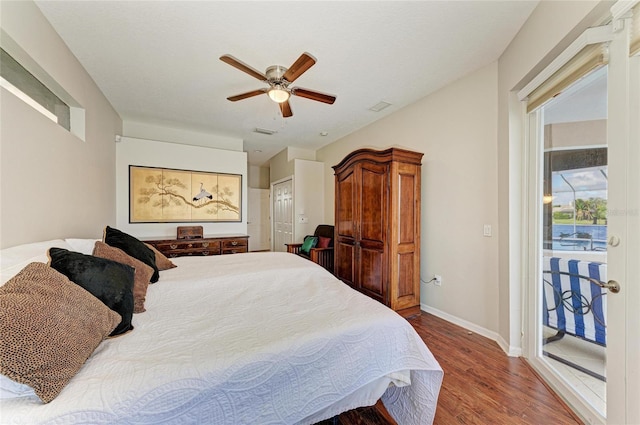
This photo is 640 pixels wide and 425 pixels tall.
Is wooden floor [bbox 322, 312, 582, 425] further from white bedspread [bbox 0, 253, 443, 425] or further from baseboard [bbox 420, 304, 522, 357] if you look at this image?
white bedspread [bbox 0, 253, 443, 425]

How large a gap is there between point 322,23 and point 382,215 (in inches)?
77.2

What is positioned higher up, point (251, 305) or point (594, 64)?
point (594, 64)

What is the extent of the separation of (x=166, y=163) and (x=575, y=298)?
5.13 metres

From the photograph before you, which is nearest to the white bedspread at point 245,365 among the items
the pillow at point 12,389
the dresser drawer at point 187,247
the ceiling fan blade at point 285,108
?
the pillow at point 12,389

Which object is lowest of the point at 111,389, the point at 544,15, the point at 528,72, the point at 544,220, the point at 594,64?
the point at 111,389

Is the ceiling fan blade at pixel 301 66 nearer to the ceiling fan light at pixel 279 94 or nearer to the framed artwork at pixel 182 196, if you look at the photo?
the ceiling fan light at pixel 279 94

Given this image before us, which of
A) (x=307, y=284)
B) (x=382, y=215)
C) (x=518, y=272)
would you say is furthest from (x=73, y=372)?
(x=518, y=272)

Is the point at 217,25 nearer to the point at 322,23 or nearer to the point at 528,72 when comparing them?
the point at 322,23

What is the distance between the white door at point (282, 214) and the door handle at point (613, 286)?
15.3 feet

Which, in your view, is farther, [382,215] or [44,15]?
[382,215]

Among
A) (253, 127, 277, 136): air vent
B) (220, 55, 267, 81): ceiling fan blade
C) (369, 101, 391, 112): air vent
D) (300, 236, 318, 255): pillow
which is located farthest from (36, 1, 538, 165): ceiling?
(300, 236, 318, 255): pillow

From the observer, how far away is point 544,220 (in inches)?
76.4

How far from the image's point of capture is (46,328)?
0.85 m

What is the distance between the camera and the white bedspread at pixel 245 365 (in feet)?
2.75
